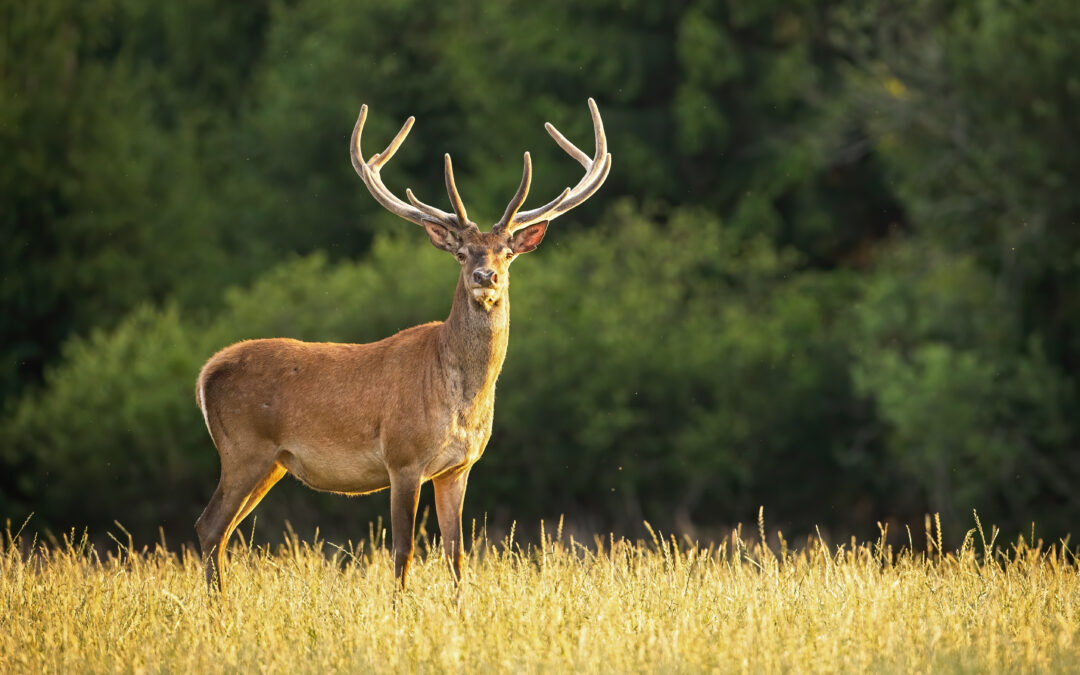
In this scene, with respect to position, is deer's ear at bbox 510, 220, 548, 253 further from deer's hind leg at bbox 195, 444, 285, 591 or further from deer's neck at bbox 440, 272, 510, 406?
deer's hind leg at bbox 195, 444, 285, 591

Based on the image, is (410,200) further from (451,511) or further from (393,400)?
(451,511)

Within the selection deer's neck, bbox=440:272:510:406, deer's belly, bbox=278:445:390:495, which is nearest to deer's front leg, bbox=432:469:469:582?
deer's belly, bbox=278:445:390:495

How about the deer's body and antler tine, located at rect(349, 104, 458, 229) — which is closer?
the deer's body

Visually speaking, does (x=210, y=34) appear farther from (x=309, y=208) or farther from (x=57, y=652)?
(x=57, y=652)

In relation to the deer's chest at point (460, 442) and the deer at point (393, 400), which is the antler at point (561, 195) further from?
the deer's chest at point (460, 442)

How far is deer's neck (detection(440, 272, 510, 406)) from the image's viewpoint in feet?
26.3

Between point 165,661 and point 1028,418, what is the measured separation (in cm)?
1674

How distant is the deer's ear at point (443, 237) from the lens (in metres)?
8.17

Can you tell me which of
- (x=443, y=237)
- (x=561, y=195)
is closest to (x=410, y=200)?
(x=443, y=237)

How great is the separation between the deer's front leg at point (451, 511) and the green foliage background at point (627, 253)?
1415 cm

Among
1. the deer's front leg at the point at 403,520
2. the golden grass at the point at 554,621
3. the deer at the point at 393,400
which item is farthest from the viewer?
the deer at the point at 393,400

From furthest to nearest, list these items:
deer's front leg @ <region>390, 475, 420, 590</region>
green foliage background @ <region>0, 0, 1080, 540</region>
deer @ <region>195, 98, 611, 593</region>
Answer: green foliage background @ <region>0, 0, 1080, 540</region>
deer @ <region>195, 98, 611, 593</region>
deer's front leg @ <region>390, 475, 420, 590</region>

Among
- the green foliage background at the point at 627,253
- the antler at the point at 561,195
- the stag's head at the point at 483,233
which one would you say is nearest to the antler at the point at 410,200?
the stag's head at the point at 483,233

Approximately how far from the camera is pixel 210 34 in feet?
115
